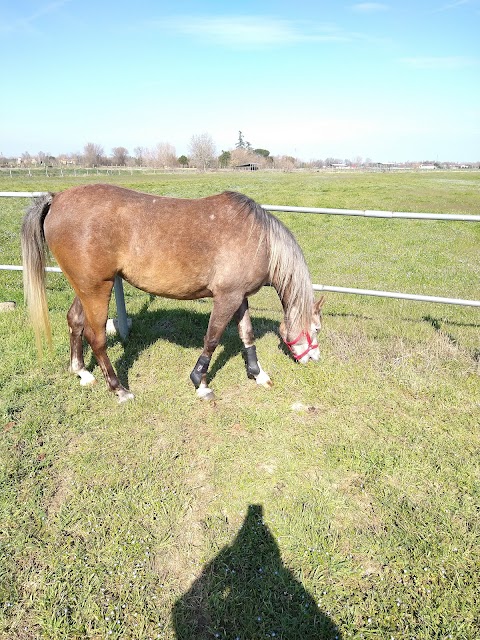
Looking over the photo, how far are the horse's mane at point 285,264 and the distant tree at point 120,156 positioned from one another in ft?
336

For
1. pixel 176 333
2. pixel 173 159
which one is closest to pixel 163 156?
pixel 173 159

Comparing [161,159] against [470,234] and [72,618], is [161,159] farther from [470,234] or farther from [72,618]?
[72,618]

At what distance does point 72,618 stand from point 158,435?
1512 millimetres

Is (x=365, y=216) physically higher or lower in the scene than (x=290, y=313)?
higher

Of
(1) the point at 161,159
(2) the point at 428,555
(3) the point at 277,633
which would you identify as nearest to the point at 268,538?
(3) the point at 277,633

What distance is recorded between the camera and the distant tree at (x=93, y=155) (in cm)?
9046

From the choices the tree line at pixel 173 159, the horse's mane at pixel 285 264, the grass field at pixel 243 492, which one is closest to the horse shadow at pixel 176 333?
the grass field at pixel 243 492

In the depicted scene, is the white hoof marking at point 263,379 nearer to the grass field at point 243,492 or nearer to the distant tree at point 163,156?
the grass field at point 243,492

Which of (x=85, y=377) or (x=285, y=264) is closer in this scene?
(x=285, y=264)

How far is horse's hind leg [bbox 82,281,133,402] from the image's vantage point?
12.3 ft

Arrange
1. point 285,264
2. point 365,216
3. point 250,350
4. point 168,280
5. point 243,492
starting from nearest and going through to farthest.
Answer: point 243,492 < point 168,280 < point 285,264 < point 250,350 < point 365,216

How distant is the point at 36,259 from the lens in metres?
3.88

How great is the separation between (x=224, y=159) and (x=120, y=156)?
107 feet

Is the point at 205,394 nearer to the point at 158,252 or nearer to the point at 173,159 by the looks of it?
the point at 158,252
